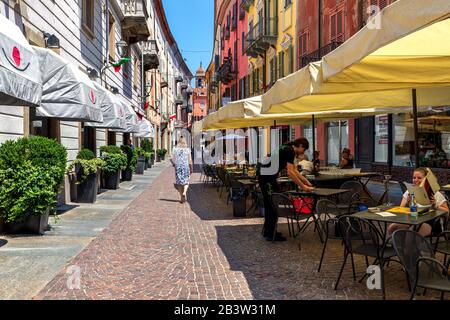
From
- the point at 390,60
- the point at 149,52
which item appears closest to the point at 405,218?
the point at 390,60

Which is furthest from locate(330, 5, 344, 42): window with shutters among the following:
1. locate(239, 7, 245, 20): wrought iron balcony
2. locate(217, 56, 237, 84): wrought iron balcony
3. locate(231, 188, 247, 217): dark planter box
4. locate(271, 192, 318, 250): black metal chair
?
locate(217, 56, 237, 84): wrought iron balcony

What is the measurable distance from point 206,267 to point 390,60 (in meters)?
3.23

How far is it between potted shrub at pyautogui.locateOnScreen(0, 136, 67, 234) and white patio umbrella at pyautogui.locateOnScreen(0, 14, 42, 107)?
129cm

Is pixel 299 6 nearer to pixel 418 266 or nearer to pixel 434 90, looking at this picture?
pixel 434 90

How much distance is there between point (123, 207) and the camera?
37.3 ft

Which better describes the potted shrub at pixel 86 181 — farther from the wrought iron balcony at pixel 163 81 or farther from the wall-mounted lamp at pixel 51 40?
the wrought iron balcony at pixel 163 81

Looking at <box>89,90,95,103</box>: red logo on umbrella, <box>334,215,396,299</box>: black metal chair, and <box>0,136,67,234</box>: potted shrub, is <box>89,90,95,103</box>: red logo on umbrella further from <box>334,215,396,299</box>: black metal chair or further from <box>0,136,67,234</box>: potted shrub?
<box>334,215,396,299</box>: black metal chair

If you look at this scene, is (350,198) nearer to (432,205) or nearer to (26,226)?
(432,205)

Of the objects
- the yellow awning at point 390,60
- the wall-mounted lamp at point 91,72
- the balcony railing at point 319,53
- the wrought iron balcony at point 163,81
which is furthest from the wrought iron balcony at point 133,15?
the wrought iron balcony at point 163,81

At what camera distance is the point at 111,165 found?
14648mm

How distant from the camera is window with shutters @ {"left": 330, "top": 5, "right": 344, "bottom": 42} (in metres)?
19.0

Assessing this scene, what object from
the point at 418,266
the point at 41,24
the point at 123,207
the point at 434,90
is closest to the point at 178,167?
the point at 123,207

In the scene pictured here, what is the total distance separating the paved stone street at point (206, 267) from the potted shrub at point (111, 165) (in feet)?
18.9
